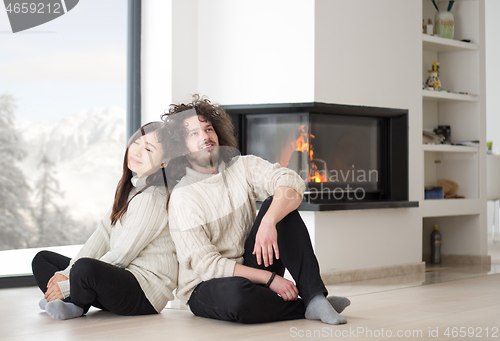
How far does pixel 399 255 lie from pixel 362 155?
70 cm

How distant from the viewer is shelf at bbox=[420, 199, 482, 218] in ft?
12.8

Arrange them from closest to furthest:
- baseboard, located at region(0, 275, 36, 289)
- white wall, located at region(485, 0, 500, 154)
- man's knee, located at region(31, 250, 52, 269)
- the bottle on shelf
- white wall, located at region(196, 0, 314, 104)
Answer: man's knee, located at region(31, 250, 52, 269), baseboard, located at region(0, 275, 36, 289), white wall, located at region(196, 0, 314, 104), the bottle on shelf, white wall, located at region(485, 0, 500, 154)

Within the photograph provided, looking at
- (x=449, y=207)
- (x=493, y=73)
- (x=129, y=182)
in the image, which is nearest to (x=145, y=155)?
(x=129, y=182)

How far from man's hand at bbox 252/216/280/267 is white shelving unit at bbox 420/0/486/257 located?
2580 mm

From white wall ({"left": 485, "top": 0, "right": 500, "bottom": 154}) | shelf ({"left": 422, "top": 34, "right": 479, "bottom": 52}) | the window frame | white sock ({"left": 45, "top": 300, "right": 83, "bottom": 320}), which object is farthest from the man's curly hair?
white wall ({"left": 485, "top": 0, "right": 500, "bottom": 154})

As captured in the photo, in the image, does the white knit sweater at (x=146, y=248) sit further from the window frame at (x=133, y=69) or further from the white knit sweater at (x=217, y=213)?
the window frame at (x=133, y=69)

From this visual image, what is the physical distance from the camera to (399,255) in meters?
3.71

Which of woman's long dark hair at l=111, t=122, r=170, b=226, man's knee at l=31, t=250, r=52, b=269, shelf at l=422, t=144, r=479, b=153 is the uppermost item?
shelf at l=422, t=144, r=479, b=153

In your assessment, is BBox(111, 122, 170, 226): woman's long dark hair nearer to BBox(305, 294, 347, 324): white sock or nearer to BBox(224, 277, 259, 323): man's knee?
BBox(224, 277, 259, 323): man's knee

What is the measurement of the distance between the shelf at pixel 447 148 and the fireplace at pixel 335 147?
1.01 ft

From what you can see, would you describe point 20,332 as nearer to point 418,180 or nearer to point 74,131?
point 74,131

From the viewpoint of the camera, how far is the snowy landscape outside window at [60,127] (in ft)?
10.4

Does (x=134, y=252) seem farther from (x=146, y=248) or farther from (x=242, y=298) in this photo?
(x=242, y=298)

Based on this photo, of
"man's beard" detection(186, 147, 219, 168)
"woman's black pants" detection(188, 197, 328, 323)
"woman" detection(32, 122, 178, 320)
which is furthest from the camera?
"man's beard" detection(186, 147, 219, 168)
